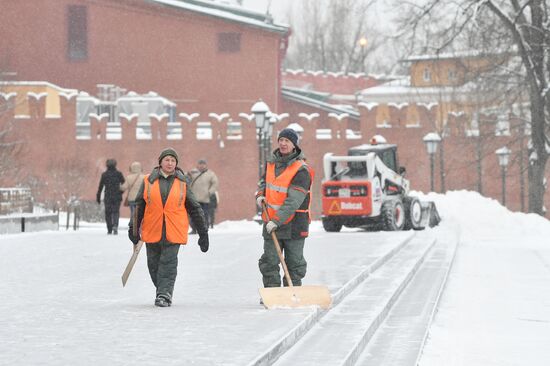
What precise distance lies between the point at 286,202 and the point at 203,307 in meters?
1.14

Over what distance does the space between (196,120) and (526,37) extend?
1981 cm

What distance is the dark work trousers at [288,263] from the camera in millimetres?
11047

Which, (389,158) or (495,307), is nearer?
(495,307)

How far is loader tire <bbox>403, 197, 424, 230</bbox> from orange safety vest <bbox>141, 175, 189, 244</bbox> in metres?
18.5

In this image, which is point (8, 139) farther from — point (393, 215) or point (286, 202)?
point (286, 202)

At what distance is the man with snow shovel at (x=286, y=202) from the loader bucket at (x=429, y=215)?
18.5 meters

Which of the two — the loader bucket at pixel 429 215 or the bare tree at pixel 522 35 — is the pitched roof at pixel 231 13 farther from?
the loader bucket at pixel 429 215

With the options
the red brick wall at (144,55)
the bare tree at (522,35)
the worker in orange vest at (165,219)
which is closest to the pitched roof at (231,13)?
the red brick wall at (144,55)

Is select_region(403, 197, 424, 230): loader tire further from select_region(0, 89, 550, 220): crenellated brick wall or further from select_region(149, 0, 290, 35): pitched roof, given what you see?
select_region(149, 0, 290, 35): pitched roof

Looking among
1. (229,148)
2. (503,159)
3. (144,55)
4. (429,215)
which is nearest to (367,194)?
(429,215)

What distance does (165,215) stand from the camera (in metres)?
10.7

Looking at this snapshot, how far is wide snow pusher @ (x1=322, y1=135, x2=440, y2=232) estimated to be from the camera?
90.4 ft

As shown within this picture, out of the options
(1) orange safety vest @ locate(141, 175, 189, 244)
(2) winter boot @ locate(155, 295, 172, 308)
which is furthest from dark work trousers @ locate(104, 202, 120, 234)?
(2) winter boot @ locate(155, 295, 172, 308)

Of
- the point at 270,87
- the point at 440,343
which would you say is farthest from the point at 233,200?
the point at 440,343
